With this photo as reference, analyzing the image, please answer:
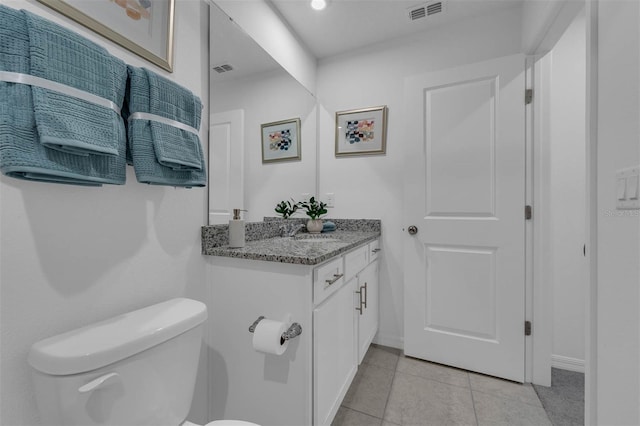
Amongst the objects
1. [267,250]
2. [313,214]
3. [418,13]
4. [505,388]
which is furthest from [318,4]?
[505,388]

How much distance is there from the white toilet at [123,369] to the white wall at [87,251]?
80 mm

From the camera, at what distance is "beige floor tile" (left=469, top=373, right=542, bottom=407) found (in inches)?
60.1

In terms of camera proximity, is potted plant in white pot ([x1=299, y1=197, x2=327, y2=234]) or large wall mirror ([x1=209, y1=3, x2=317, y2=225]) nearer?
large wall mirror ([x1=209, y1=3, x2=317, y2=225])

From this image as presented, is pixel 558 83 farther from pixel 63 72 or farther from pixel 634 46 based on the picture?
pixel 63 72

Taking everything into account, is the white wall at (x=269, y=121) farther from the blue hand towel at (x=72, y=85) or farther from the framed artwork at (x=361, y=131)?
the blue hand towel at (x=72, y=85)

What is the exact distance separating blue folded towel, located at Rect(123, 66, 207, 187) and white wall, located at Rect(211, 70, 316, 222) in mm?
344

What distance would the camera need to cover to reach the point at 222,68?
4.31 feet

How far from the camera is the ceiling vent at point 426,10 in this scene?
1.76 meters

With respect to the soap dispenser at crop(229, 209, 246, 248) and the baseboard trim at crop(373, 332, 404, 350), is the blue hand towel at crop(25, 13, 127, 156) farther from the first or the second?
the baseboard trim at crop(373, 332, 404, 350)

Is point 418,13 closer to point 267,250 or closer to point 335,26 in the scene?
point 335,26

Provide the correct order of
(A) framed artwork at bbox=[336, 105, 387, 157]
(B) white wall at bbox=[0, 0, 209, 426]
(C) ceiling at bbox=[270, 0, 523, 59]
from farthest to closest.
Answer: (A) framed artwork at bbox=[336, 105, 387, 157]
(C) ceiling at bbox=[270, 0, 523, 59]
(B) white wall at bbox=[0, 0, 209, 426]

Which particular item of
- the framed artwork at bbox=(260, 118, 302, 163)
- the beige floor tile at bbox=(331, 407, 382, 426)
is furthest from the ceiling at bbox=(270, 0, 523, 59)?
the beige floor tile at bbox=(331, 407, 382, 426)

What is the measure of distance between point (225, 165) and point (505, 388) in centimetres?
210

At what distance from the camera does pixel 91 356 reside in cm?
63
